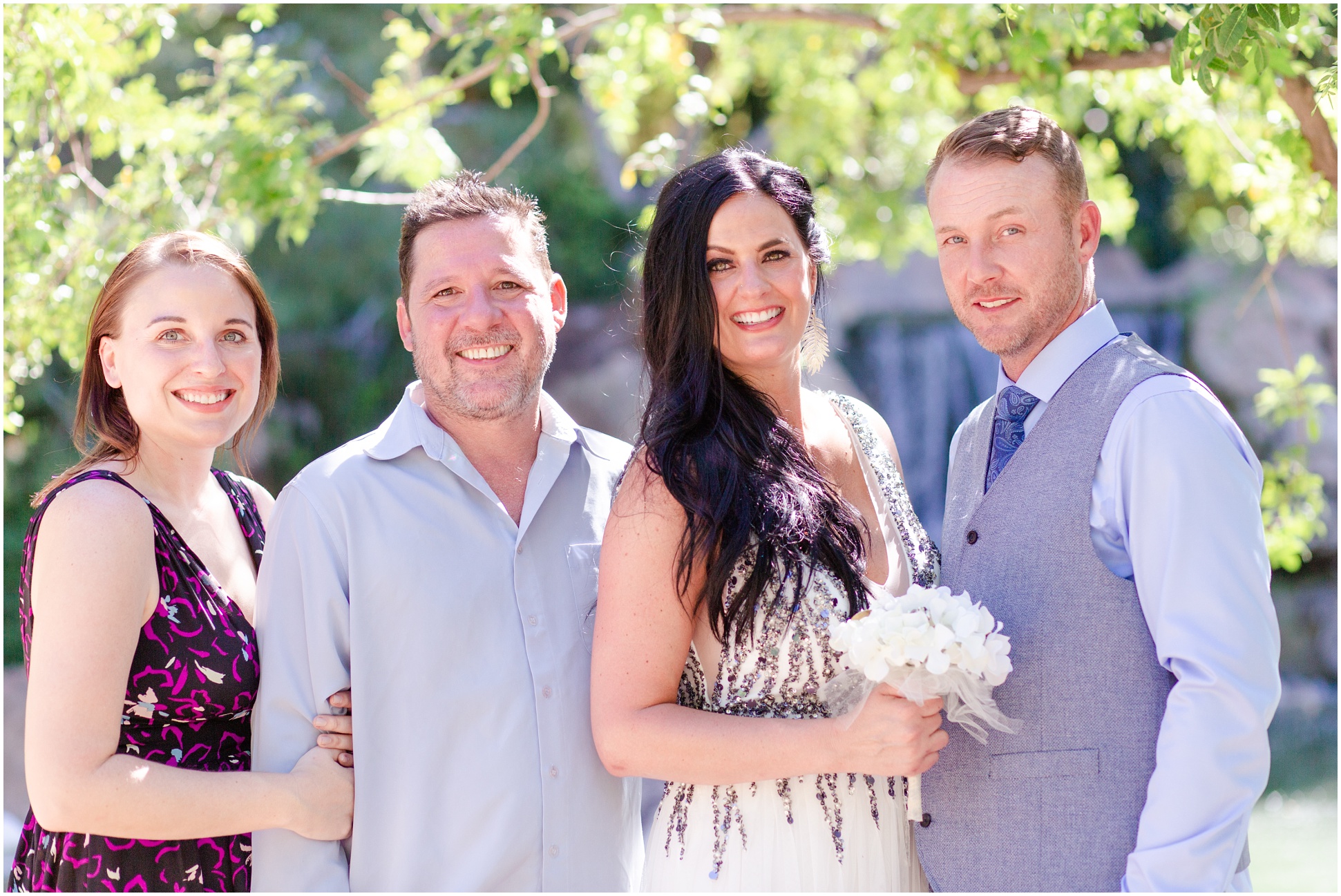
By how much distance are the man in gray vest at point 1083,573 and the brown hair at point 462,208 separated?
39.8 inches

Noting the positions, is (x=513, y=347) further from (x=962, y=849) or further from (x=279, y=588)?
(x=962, y=849)

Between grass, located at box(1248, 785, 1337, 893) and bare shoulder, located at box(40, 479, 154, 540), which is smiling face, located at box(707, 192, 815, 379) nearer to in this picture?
bare shoulder, located at box(40, 479, 154, 540)

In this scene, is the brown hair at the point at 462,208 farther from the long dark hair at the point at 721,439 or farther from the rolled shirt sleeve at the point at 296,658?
the rolled shirt sleeve at the point at 296,658

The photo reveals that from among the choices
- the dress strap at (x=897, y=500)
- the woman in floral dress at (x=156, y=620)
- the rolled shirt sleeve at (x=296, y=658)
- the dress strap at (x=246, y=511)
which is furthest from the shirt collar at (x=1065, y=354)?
the dress strap at (x=246, y=511)

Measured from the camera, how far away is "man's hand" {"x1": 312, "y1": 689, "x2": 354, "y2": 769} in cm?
257

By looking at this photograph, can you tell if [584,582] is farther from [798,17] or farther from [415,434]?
[798,17]

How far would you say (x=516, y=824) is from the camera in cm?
260

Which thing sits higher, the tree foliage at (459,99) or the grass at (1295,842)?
the tree foliage at (459,99)

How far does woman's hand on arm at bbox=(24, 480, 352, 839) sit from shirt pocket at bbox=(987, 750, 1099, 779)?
56.4 inches

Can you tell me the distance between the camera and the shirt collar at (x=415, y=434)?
109 inches

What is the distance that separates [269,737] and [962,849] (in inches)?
58.4

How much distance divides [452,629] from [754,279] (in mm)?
1045

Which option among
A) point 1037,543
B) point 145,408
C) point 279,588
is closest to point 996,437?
point 1037,543

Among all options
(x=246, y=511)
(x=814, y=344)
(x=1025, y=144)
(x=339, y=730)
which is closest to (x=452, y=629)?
(x=339, y=730)
